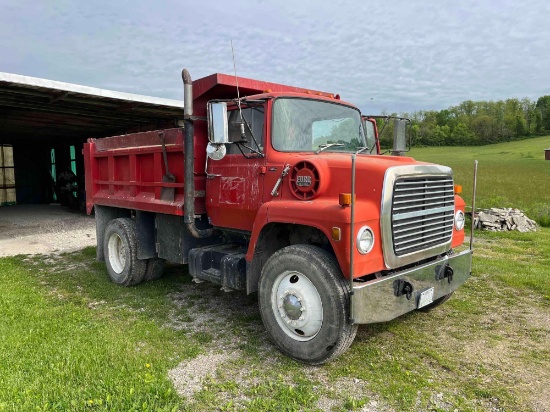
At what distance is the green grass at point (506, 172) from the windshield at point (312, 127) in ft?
30.7

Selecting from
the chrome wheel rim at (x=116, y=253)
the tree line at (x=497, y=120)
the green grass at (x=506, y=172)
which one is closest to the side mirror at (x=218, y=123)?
the chrome wheel rim at (x=116, y=253)

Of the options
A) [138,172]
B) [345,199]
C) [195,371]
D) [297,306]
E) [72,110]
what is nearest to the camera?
[345,199]

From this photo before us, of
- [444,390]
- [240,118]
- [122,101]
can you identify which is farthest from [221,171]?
[122,101]

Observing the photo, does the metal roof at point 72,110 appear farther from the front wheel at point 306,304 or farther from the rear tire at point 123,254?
the front wheel at point 306,304

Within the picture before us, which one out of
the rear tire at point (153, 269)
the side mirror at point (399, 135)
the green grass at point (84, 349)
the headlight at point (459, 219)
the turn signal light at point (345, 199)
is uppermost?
the side mirror at point (399, 135)

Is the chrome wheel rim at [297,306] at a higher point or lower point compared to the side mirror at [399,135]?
lower

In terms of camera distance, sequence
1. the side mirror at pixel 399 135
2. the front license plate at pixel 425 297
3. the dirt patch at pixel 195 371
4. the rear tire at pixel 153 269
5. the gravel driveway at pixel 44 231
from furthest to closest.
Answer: the gravel driveway at pixel 44 231
the rear tire at pixel 153 269
the side mirror at pixel 399 135
the front license plate at pixel 425 297
the dirt patch at pixel 195 371

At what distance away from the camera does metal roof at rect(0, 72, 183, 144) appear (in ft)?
31.9

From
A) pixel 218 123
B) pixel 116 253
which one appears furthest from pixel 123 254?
pixel 218 123

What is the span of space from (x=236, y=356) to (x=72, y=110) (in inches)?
436

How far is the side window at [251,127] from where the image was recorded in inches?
173

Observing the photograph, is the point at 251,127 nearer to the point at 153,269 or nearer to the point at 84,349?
the point at 84,349

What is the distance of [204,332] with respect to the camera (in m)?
4.62

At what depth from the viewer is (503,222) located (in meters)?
10.6
